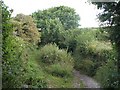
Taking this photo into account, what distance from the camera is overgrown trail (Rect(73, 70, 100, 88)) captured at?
8656mm

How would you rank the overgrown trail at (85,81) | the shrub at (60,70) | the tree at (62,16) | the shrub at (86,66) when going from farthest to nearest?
the tree at (62,16)
the shrub at (86,66)
the shrub at (60,70)
the overgrown trail at (85,81)

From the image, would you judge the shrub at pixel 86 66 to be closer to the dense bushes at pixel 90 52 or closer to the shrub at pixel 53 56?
the dense bushes at pixel 90 52

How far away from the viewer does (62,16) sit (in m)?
15.7

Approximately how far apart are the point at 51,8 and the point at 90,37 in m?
4.95

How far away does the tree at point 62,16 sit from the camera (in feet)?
50.1

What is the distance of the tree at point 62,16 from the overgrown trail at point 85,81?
5304 millimetres

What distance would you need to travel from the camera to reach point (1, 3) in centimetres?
639

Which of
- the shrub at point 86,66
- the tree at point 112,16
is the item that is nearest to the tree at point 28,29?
the shrub at point 86,66

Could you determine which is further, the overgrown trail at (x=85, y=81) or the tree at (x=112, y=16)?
the overgrown trail at (x=85, y=81)

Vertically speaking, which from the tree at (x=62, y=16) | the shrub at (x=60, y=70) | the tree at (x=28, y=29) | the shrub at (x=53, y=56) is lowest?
the shrub at (x=60, y=70)

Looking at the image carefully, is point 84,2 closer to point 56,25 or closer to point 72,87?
point 72,87

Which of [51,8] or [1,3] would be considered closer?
[1,3]

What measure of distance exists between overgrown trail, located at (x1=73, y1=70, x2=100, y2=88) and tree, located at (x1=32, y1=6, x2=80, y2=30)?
17.4 ft

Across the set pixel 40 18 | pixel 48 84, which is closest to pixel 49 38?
pixel 40 18
